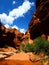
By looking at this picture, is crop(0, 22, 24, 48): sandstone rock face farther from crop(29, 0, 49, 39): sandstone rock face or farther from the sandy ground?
the sandy ground

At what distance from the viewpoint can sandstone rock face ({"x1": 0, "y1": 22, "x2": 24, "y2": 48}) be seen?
191 ft

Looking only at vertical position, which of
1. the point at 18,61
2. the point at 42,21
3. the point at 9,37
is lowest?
the point at 18,61

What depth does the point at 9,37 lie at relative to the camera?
62.2 m

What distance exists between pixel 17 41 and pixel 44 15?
123ft

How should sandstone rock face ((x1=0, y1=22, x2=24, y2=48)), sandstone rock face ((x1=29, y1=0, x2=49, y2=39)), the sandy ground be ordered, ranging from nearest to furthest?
1. the sandy ground
2. sandstone rock face ((x1=29, y1=0, x2=49, y2=39))
3. sandstone rock face ((x1=0, y1=22, x2=24, y2=48))

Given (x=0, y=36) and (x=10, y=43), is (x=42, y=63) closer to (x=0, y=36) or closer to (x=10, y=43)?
(x=0, y=36)

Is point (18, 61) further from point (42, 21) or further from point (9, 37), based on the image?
point (9, 37)

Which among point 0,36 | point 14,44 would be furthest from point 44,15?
point 14,44

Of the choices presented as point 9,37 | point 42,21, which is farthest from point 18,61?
point 9,37

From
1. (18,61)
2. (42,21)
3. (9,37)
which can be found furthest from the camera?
(9,37)

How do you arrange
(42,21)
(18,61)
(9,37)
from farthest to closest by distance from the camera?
1. (9,37)
2. (42,21)
3. (18,61)

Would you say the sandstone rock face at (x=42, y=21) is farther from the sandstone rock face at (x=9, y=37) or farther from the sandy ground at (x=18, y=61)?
the sandstone rock face at (x=9, y=37)

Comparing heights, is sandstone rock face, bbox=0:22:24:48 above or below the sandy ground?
above

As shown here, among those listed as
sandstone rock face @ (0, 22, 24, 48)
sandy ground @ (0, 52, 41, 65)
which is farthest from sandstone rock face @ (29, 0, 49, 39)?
sandstone rock face @ (0, 22, 24, 48)
